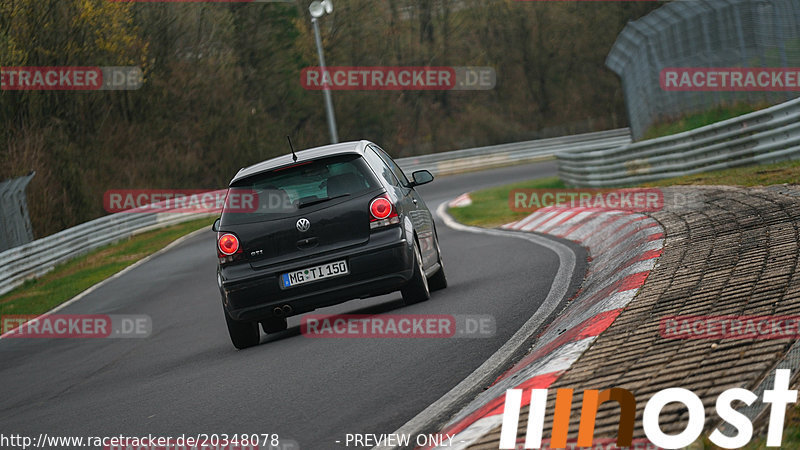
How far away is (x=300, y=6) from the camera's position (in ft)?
201

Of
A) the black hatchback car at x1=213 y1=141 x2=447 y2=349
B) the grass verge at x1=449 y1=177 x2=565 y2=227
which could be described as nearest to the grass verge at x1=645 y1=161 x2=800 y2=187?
the grass verge at x1=449 y1=177 x2=565 y2=227

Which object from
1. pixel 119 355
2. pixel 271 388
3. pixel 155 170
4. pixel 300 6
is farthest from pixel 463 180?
pixel 271 388

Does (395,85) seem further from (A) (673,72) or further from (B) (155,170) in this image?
(A) (673,72)

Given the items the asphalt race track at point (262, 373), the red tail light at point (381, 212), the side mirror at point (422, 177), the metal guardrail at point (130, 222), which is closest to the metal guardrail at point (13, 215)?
the metal guardrail at point (130, 222)

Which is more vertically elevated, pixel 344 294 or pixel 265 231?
pixel 265 231

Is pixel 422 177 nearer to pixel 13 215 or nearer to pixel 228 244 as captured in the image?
pixel 228 244

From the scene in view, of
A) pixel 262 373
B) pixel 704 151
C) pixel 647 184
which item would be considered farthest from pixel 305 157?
pixel 647 184

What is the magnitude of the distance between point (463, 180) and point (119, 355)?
100 ft

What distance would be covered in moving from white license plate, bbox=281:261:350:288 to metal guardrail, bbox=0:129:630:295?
51.1 ft

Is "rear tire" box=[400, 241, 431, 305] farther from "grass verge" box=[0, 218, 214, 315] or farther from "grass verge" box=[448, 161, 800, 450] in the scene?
"grass verge" box=[0, 218, 214, 315]

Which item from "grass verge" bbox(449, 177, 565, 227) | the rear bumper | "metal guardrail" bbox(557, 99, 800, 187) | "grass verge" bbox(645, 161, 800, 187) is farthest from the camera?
"grass verge" bbox(449, 177, 565, 227)

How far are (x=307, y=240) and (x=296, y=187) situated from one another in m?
0.49

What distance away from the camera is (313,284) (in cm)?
944

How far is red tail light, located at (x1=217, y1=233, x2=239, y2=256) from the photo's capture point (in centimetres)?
955
